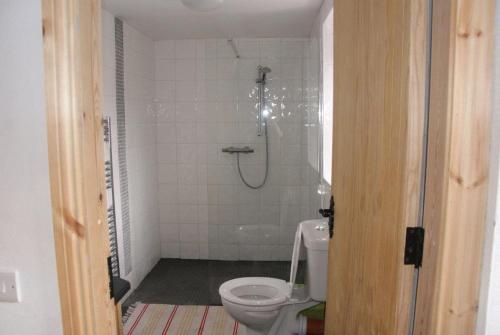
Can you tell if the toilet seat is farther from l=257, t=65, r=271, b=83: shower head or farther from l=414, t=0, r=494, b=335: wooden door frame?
l=257, t=65, r=271, b=83: shower head

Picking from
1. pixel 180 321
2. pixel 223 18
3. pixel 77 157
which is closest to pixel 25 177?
pixel 77 157

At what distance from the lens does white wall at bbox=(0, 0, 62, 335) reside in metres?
0.81

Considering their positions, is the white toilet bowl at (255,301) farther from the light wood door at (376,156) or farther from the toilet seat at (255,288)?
the light wood door at (376,156)

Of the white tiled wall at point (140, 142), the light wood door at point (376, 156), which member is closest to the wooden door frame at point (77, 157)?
the light wood door at point (376, 156)

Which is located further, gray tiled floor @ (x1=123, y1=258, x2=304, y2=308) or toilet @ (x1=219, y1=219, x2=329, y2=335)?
gray tiled floor @ (x1=123, y1=258, x2=304, y2=308)

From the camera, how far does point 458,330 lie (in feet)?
2.52

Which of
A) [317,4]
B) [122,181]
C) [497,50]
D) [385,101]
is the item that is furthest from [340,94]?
[122,181]

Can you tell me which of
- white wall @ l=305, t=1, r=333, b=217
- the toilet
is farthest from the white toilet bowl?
white wall @ l=305, t=1, r=333, b=217

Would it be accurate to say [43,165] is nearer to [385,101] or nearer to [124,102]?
[385,101]

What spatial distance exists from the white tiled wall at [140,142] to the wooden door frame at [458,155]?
233 centimetres

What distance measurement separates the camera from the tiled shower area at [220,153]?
10.8ft

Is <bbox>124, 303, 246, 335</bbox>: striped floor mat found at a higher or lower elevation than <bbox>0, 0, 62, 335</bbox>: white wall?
lower

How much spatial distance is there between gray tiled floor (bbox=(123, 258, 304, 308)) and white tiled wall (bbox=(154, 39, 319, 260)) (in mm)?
104

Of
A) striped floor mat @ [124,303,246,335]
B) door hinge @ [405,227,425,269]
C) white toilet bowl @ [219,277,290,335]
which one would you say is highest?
door hinge @ [405,227,425,269]
